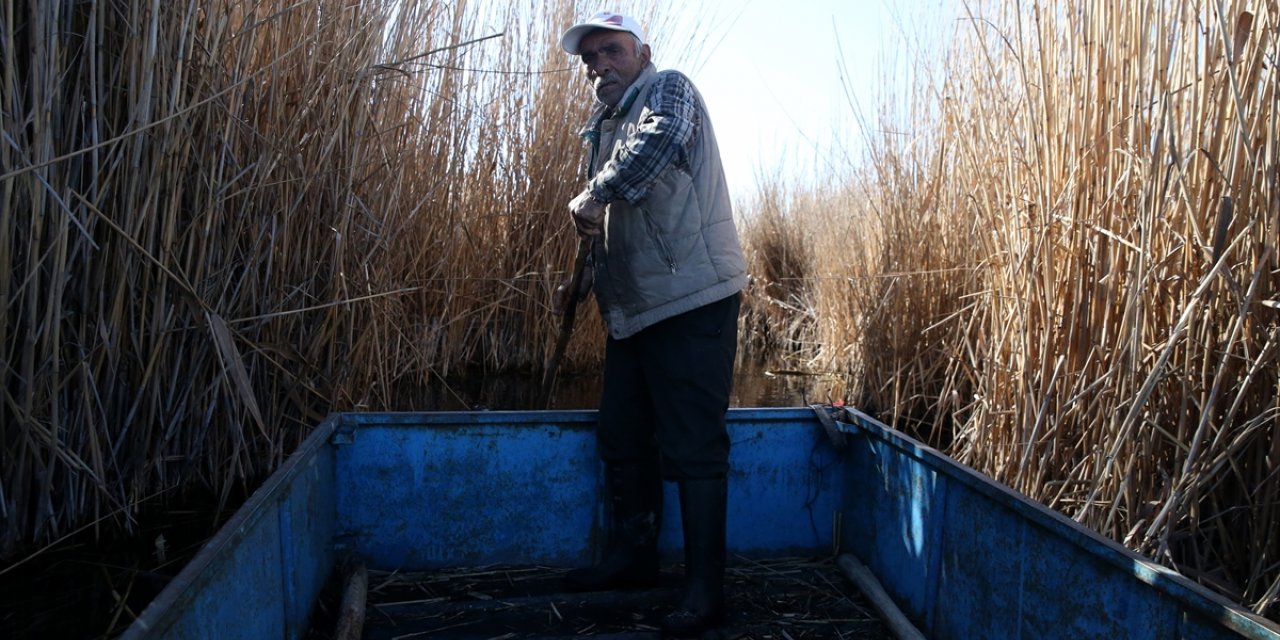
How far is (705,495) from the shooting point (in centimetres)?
210

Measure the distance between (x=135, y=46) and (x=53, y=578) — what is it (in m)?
1.15

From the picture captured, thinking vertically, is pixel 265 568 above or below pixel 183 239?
below

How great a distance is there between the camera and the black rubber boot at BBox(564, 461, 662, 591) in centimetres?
231

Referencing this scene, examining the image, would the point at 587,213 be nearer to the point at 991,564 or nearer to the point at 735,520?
the point at 735,520

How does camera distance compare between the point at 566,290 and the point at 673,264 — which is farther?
the point at 566,290

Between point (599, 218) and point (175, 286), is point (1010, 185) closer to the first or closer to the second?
point (599, 218)

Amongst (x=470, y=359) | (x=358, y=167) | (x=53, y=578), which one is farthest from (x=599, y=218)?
(x=470, y=359)

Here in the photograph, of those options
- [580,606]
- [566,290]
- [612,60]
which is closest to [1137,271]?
[612,60]

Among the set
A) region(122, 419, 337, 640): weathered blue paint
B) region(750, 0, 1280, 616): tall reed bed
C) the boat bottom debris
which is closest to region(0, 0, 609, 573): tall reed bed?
region(122, 419, 337, 640): weathered blue paint

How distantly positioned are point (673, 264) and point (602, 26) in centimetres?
60

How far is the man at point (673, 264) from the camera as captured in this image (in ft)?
6.59

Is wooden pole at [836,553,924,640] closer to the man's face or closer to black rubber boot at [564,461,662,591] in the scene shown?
black rubber boot at [564,461,662,591]

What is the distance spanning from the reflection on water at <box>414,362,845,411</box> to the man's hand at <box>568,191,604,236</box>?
1516 mm

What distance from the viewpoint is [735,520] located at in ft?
8.39
